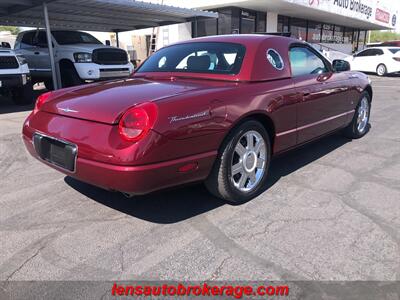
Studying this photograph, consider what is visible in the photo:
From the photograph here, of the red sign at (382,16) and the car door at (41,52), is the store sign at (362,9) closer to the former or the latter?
the red sign at (382,16)

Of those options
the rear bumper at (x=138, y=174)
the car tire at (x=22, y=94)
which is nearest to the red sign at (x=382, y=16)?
the car tire at (x=22, y=94)

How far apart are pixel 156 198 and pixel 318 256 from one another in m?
1.66

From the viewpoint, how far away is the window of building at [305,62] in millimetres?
4301

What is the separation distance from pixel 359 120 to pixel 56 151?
4.75 m

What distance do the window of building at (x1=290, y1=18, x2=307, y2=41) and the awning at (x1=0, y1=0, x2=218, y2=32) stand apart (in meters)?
12.2

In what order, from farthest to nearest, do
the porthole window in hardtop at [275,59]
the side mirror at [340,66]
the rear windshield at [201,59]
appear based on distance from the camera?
the side mirror at [340,66], the porthole window in hardtop at [275,59], the rear windshield at [201,59]

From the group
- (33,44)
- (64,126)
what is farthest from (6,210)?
(33,44)

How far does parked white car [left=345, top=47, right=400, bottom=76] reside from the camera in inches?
778

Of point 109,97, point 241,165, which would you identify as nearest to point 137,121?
point 109,97

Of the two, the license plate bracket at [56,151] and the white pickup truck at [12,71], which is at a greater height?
the white pickup truck at [12,71]

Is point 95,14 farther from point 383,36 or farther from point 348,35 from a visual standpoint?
point 383,36

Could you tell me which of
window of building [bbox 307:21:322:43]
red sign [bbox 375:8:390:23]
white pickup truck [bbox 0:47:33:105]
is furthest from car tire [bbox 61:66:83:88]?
red sign [bbox 375:8:390:23]

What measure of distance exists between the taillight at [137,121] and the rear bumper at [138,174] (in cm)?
24

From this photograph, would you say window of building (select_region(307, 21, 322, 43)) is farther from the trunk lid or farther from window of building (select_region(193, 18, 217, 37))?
the trunk lid
